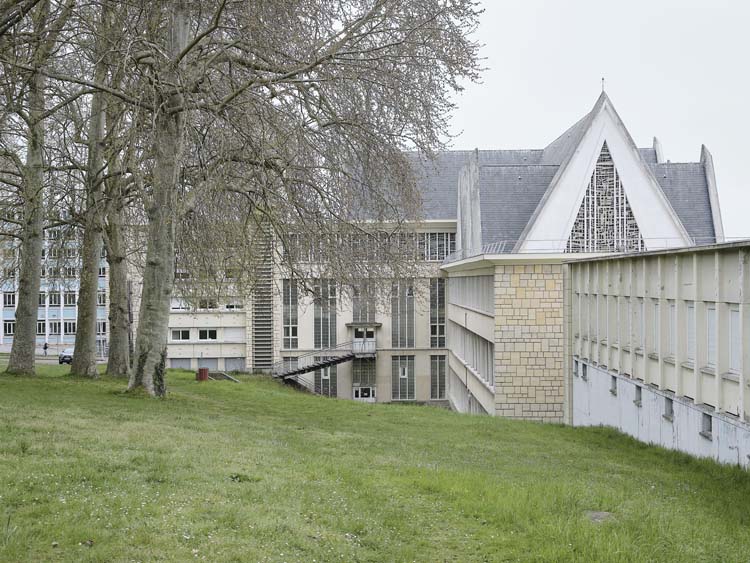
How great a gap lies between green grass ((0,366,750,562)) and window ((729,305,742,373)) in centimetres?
167

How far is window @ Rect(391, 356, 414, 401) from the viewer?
184 feet

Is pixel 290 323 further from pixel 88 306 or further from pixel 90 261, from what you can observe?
pixel 90 261

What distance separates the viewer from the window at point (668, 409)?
16562 mm

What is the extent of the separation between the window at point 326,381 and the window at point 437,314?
22.6ft

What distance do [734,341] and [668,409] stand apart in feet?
11.9

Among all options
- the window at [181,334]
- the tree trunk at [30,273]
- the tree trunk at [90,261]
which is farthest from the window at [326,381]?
the tree trunk at [30,273]

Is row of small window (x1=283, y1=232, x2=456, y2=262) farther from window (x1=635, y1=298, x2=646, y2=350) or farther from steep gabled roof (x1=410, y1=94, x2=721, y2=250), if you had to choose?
steep gabled roof (x1=410, y1=94, x2=721, y2=250)

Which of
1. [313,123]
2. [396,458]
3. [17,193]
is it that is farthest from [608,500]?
[17,193]

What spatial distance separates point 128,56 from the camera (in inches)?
584

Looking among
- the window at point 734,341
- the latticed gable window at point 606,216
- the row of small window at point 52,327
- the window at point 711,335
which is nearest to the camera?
the window at point 734,341

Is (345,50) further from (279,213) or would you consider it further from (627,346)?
(627,346)

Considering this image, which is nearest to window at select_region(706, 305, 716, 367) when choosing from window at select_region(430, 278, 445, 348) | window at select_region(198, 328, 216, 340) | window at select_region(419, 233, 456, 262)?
window at select_region(419, 233, 456, 262)

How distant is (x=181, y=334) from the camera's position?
56.6 meters

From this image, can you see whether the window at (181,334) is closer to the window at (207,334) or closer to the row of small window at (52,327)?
the window at (207,334)
